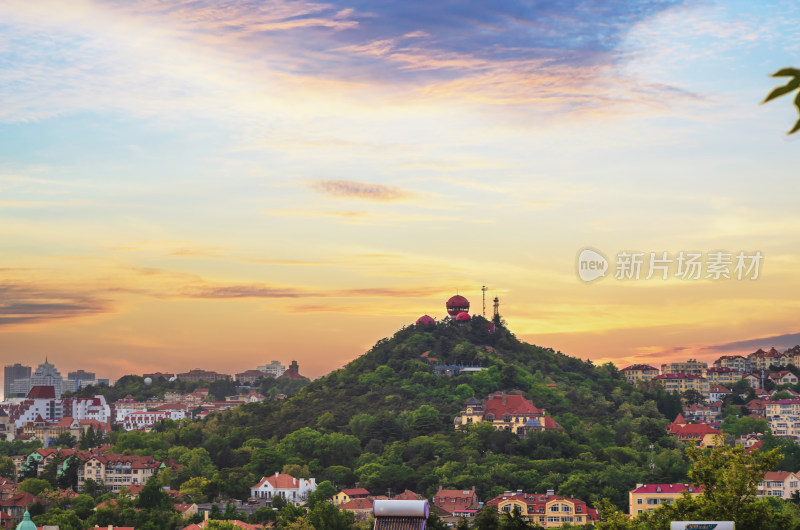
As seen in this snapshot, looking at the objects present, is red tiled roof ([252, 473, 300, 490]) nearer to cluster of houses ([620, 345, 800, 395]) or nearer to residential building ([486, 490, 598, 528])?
residential building ([486, 490, 598, 528])

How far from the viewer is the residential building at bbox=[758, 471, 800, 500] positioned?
68250 mm

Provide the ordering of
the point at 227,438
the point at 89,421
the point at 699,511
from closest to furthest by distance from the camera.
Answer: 1. the point at 699,511
2. the point at 227,438
3. the point at 89,421

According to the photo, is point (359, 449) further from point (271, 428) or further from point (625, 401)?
point (625, 401)

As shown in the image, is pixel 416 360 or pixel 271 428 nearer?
pixel 271 428

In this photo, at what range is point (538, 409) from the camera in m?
84.0

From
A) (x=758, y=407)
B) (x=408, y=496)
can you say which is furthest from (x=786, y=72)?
(x=758, y=407)

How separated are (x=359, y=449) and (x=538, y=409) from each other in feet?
51.0

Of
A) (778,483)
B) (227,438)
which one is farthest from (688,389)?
(227,438)

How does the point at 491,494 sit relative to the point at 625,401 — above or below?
below

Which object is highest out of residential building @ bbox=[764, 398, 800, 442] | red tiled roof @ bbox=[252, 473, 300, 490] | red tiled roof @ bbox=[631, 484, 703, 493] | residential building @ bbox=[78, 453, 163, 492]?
residential building @ bbox=[764, 398, 800, 442]

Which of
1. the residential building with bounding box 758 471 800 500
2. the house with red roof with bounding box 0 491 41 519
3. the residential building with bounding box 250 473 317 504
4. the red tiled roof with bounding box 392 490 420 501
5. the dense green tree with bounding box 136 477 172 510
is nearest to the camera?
the dense green tree with bounding box 136 477 172 510

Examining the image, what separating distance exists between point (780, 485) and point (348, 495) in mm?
27456

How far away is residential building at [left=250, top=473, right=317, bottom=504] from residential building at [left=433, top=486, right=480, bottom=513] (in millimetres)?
9560

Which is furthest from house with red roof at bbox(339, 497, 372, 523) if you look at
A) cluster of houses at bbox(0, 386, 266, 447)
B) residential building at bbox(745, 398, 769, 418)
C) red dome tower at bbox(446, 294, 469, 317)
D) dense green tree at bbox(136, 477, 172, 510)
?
cluster of houses at bbox(0, 386, 266, 447)
